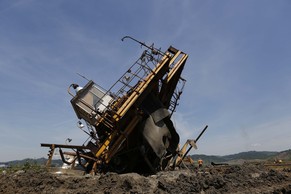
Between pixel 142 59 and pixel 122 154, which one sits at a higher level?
pixel 142 59

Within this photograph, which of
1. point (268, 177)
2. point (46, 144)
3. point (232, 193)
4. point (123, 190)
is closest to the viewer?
point (123, 190)

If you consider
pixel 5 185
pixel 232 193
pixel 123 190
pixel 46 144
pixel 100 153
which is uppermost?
pixel 46 144

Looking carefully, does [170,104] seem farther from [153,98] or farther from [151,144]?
[151,144]

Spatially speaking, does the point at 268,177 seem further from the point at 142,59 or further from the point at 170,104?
the point at 142,59

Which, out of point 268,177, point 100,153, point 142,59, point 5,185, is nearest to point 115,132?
point 100,153

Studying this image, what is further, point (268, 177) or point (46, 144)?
point (268, 177)

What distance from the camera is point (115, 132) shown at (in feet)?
29.3

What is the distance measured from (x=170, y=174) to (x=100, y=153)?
7.24ft

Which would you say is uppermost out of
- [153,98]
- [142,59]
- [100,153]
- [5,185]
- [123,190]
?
[142,59]

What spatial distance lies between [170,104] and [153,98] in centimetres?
210

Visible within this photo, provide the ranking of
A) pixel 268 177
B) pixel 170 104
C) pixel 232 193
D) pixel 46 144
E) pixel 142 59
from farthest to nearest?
pixel 170 104 < pixel 142 59 < pixel 268 177 < pixel 46 144 < pixel 232 193

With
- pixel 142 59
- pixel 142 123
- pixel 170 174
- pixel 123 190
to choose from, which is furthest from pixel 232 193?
pixel 142 59

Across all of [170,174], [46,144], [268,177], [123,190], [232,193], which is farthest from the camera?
[268,177]

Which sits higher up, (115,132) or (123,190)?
(115,132)
